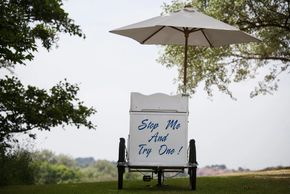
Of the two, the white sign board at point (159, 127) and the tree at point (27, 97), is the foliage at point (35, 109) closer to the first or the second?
the tree at point (27, 97)

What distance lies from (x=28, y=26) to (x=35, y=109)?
195cm

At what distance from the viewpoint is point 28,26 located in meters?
10.2

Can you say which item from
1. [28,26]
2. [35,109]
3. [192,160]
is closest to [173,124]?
[192,160]

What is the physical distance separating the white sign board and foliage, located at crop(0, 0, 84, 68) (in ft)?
6.77

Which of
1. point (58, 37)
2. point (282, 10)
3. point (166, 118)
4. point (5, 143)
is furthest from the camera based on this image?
point (282, 10)

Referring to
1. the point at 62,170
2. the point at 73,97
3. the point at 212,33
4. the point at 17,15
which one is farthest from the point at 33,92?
the point at 62,170

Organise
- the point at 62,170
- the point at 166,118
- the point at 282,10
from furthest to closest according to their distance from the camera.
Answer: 1. the point at 62,170
2. the point at 282,10
3. the point at 166,118

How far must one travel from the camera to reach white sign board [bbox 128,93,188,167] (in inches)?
323

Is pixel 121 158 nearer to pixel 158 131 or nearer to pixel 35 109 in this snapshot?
pixel 158 131

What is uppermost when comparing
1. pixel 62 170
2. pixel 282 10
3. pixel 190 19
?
pixel 282 10

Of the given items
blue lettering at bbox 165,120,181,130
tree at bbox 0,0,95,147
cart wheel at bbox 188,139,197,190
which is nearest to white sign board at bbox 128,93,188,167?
blue lettering at bbox 165,120,181,130

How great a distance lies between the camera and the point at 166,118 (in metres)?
8.24

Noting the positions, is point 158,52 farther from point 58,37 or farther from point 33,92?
point 33,92

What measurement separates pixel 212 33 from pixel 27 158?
5.75 metres
